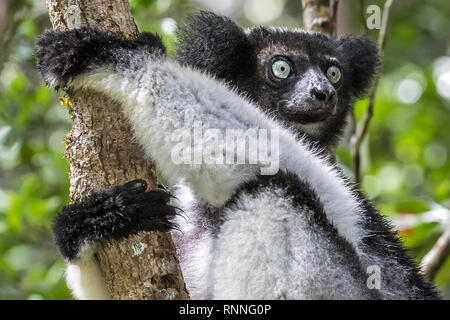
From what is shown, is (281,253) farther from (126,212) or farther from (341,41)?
(341,41)

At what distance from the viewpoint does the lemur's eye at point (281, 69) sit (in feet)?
13.2

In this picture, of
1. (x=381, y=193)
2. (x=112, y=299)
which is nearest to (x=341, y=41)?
(x=381, y=193)

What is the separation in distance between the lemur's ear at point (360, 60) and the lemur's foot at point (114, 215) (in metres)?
2.35

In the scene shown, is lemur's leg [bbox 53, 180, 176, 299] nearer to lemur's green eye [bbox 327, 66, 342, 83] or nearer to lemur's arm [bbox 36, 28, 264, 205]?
lemur's arm [bbox 36, 28, 264, 205]

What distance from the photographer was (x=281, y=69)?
4043mm

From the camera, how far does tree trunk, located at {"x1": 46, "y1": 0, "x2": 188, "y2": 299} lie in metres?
2.52

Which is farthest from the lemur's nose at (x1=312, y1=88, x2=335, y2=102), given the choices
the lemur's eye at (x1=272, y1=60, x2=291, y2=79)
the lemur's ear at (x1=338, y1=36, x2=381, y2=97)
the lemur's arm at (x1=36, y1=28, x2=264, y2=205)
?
the lemur's arm at (x1=36, y1=28, x2=264, y2=205)

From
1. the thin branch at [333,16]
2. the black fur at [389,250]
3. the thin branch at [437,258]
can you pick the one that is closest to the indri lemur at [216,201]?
the black fur at [389,250]

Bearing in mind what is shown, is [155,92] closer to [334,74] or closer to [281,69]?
[281,69]

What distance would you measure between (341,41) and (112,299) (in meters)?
2.84

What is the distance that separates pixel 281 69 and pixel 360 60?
842 mm

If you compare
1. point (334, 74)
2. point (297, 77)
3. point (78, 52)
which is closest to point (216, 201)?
point (78, 52)

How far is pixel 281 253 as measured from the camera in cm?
258

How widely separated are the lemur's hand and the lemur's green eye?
1848mm
